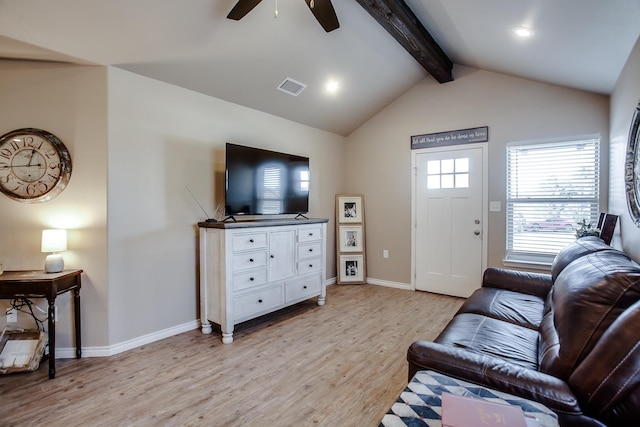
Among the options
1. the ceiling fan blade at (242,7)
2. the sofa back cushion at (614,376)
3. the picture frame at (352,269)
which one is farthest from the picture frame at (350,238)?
the sofa back cushion at (614,376)

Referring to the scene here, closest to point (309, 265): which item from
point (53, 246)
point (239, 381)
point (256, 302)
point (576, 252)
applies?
point (256, 302)

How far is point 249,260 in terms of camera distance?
121 inches

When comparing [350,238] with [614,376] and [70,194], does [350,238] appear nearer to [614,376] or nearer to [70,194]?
[70,194]

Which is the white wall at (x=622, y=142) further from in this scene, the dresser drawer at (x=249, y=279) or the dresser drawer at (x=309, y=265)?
the dresser drawer at (x=249, y=279)

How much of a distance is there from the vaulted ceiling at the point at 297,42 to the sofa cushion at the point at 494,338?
201cm

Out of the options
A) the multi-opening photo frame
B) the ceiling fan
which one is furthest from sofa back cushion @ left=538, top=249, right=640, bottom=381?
the multi-opening photo frame

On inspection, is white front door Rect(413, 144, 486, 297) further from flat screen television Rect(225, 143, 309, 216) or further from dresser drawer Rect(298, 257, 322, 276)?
flat screen television Rect(225, 143, 309, 216)

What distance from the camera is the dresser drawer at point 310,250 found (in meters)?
3.65

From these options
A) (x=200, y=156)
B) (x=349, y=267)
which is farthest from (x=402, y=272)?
(x=200, y=156)

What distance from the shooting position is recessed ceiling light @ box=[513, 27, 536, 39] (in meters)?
2.51

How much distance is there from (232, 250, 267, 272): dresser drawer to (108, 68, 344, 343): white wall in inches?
21.8

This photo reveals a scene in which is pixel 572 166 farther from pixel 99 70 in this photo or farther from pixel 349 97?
pixel 99 70

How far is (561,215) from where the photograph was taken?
139 inches

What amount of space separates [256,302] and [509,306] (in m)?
2.20
